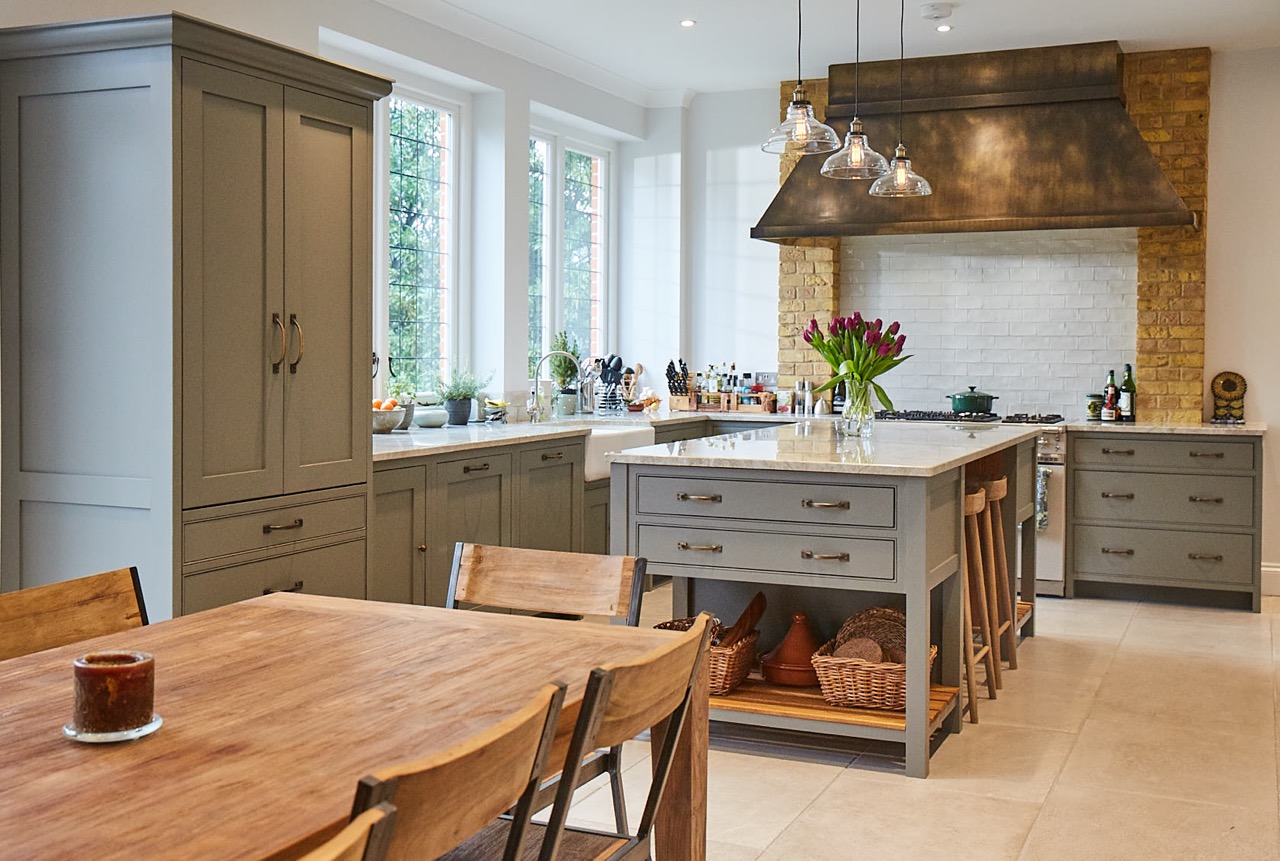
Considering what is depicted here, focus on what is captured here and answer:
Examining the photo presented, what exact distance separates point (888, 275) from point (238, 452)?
4755 millimetres

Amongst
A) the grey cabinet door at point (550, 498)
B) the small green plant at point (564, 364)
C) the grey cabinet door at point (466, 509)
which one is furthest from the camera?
the small green plant at point (564, 364)

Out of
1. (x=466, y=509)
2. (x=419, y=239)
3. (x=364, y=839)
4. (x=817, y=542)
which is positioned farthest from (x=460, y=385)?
(x=364, y=839)

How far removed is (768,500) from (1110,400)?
3.65 meters

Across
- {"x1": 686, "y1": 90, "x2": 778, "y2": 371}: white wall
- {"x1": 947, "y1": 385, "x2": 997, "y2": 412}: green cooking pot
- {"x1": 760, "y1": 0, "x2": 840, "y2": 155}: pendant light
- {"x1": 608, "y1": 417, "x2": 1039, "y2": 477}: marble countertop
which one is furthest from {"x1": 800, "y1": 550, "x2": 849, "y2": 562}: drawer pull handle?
{"x1": 686, "y1": 90, "x2": 778, "y2": 371}: white wall

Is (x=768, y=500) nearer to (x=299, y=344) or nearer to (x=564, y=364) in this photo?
(x=299, y=344)

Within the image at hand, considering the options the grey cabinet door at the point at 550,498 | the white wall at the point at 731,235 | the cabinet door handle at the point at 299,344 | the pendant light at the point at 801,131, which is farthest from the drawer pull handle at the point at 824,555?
the white wall at the point at 731,235

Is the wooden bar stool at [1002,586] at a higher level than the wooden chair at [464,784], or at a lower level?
lower

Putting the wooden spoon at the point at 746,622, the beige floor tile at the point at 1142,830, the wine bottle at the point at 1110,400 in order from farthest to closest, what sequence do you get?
the wine bottle at the point at 1110,400 → the wooden spoon at the point at 746,622 → the beige floor tile at the point at 1142,830

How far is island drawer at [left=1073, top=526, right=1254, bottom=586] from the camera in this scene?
629cm

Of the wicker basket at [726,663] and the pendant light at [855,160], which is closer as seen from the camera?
the wicker basket at [726,663]

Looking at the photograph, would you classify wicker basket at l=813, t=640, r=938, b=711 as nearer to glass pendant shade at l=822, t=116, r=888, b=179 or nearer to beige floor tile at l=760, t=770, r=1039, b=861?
beige floor tile at l=760, t=770, r=1039, b=861

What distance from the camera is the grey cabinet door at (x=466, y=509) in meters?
4.95

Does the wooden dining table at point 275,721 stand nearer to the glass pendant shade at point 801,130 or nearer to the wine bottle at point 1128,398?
the glass pendant shade at point 801,130

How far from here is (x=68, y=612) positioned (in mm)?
2281
